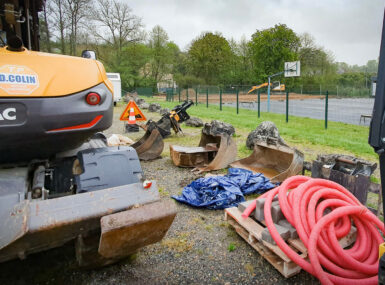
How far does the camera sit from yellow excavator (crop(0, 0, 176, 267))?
1.73 meters

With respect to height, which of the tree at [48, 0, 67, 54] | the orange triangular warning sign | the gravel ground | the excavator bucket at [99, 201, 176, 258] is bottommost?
the gravel ground

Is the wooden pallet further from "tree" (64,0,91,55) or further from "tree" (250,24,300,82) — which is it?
"tree" (250,24,300,82)

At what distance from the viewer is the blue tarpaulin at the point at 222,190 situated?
375cm

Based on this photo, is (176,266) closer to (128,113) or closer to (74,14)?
(128,113)

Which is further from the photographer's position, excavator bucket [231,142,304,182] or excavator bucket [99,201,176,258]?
excavator bucket [231,142,304,182]

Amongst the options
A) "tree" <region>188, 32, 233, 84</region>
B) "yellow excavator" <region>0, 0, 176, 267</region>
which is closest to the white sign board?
"yellow excavator" <region>0, 0, 176, 267</region>

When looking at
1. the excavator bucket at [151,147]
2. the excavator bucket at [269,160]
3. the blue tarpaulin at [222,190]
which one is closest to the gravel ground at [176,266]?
the blue tarpaulin at [222,190]

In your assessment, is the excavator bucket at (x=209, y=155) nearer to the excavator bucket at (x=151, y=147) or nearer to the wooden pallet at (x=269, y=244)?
the excavator bucket at (x=151, y=147)

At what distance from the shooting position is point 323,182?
9.71 feet

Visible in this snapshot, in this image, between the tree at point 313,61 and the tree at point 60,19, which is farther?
the tree at point 313,61

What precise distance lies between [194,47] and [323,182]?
4420 cm

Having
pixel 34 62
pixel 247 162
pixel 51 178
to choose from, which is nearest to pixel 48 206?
pixel 51 178

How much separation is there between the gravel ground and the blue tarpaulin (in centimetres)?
52

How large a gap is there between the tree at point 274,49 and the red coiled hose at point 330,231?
40.1 meters
